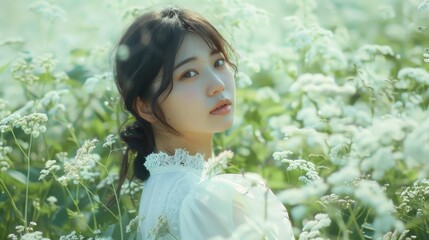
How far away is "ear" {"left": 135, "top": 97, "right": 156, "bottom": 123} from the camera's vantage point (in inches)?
114

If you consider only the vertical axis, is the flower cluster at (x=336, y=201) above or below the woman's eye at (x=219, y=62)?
below

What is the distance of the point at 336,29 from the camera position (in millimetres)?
4652

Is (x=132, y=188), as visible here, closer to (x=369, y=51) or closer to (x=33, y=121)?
(x=33, y=121)

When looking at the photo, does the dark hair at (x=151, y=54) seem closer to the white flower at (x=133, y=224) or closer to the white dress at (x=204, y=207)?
the white dress at (x=204, y=207)

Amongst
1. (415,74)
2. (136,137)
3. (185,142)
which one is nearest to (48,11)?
(136,137)

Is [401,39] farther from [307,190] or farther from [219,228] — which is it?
[307,190]

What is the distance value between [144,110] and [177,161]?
24 centimetres

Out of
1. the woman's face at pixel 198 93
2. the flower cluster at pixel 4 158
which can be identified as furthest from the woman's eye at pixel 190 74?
the flower cluster at pixel 4 158

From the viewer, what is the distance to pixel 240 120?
159 inches

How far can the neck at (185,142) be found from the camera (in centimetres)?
287

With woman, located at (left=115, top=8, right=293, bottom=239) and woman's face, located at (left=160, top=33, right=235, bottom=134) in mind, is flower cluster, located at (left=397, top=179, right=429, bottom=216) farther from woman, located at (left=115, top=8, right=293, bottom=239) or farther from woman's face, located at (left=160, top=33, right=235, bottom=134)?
woman's face, located at (left=160, top=33, right=235, bottom=134)

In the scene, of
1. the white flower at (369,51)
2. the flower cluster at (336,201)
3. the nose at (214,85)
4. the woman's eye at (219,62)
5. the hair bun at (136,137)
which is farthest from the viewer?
the white flower at (369,51)

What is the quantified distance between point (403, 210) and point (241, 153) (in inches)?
52.2

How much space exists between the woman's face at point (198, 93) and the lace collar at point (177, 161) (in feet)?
0.29
